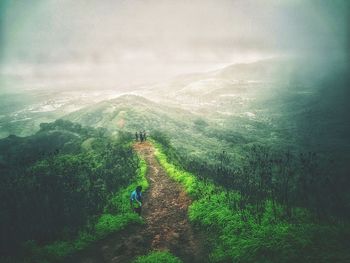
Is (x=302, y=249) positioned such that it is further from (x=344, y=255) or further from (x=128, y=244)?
(x=128, y=244)

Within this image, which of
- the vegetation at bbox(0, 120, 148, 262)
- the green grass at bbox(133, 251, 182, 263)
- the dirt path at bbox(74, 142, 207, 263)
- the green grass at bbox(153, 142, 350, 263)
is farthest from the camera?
the vegetation at bbox(0, 120, 148, 262)

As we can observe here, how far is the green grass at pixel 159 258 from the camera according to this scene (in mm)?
10227

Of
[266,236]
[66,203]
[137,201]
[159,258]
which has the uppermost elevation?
[137,201]

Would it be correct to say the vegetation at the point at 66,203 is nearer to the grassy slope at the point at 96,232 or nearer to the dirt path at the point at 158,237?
the grassy slope at the point at 96,232

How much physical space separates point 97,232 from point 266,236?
7.69 metres

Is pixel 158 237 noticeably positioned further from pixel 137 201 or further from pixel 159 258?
pixel 137 201

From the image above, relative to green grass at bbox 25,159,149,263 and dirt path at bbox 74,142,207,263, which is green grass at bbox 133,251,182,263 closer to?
dirt path at bbox 74,142,207,263

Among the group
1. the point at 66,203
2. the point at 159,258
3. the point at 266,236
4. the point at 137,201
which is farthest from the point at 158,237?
the point at 66,203

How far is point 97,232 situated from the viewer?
1292 cm

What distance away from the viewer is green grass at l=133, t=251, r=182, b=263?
10227mm

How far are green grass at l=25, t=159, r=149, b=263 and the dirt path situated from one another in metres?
0.43

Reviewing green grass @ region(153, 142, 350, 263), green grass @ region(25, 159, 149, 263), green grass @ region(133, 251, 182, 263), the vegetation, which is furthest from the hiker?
green grass @ region(133, 251, 182, 263)

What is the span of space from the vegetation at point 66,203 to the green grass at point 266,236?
4.01 m

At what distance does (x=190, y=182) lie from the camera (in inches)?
663
